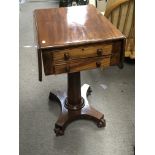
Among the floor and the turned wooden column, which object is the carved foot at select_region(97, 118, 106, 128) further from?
the turned wooden column

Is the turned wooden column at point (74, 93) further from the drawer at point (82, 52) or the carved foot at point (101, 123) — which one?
the drawer at point (82, 52)

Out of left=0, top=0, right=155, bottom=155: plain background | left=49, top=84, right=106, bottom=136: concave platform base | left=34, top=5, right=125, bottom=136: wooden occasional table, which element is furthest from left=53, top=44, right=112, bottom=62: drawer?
left=49, top=84, right=106, bottom=136: concave platform base

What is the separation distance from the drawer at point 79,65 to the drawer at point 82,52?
0.03 meters

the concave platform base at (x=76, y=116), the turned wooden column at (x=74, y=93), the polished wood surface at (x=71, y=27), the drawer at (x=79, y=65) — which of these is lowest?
the concave platform base at (x=76, y=116)

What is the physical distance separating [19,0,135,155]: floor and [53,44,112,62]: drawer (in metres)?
0.56

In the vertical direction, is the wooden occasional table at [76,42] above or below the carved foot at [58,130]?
above

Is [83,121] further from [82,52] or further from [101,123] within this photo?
[82,52]

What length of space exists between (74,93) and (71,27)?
449mm

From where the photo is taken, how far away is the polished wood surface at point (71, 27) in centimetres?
105

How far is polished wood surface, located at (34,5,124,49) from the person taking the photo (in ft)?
3.44

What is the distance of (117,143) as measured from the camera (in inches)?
52.5

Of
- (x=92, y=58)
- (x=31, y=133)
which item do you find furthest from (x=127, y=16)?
(x=31, y=133)
